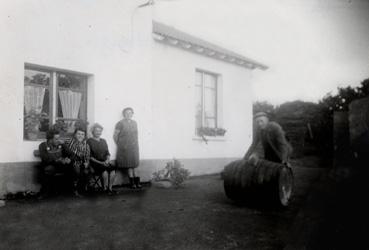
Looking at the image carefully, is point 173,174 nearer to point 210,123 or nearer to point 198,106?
point 198,106

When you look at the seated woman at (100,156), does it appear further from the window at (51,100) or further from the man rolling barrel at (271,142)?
the man rolling barrel at (271,142)

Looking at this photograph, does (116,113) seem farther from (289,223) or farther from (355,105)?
(355,105)

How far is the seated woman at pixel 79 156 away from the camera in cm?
720

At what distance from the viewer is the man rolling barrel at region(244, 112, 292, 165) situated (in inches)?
250

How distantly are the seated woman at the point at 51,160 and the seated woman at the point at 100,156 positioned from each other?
655mm

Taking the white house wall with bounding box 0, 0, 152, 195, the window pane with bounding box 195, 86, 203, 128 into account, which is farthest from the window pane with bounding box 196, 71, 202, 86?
the white house wall with bounding box 0, 0, 152, 195

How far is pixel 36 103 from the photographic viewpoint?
737cm

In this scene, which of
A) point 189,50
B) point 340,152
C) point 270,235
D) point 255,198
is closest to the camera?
point 340,152

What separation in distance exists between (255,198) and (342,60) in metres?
2.87

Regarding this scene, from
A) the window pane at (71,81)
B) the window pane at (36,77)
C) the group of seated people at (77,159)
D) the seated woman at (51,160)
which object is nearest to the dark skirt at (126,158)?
the group of seated people at (77,159)

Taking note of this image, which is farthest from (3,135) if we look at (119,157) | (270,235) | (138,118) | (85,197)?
(270,235)

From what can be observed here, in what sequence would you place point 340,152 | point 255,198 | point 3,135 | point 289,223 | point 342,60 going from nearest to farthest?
point 340,152
point 342,60
point 289,223
point 255,198
point 3,135

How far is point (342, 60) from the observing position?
407 cm

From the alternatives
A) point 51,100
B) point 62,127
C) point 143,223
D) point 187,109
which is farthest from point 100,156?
point 187,109
